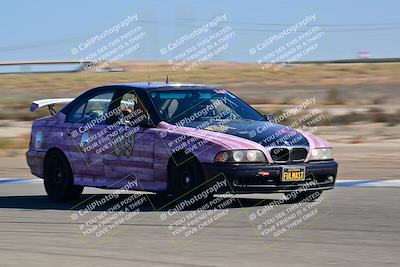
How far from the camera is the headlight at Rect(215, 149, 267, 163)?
34.6 ft

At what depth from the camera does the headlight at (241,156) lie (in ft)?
34.6

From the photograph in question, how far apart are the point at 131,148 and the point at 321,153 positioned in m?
2.25

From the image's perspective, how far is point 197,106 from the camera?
11742mm

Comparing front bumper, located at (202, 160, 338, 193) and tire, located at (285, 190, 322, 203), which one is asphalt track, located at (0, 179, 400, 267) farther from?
front bumper, located at (202, 160, 338, 193)

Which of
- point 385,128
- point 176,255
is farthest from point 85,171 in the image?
point 385,128

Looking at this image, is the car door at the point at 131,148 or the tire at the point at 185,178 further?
the car door at the point at 131,148

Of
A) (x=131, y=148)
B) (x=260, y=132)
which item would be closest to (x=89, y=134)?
(x=131, y=148)

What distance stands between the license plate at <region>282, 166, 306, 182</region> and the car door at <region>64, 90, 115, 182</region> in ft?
7.90

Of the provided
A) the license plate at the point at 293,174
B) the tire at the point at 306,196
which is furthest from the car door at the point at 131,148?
the tire at the point at 306,196

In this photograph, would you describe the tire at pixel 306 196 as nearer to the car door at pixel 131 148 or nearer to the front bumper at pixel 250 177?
the front bumper at pixel 250 177

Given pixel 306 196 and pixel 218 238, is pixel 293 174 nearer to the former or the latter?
pixel 306 196

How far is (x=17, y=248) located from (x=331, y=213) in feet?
11.9

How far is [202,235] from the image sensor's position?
934 centimetres

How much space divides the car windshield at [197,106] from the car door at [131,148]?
0.86 ft
